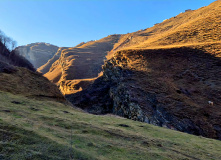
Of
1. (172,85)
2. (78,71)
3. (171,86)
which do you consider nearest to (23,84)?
(171,86)

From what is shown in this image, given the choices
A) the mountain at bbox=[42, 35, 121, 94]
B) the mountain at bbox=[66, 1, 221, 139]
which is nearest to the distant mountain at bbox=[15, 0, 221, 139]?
the mountain at bbox=[66, 1, 221, 139]

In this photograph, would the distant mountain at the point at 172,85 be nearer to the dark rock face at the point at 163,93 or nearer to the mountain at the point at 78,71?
the dark rock face at the point at 163,93

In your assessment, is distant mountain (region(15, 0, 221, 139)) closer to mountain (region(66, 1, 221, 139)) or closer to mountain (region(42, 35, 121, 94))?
mountain (region(66, 1, 221, 139))

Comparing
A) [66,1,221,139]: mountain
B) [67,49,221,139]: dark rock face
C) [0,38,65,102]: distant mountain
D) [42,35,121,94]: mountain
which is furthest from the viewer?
[42,35,121,94]: mountain

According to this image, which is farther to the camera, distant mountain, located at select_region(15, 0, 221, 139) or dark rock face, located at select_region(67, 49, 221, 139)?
distant mountain, located at select_region(15, 0, 221, 139)

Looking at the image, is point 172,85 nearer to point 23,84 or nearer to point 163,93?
point 163,93

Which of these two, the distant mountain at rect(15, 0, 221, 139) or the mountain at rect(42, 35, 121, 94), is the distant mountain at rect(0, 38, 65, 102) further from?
the mountain at rect(42, 35, 121, 94)

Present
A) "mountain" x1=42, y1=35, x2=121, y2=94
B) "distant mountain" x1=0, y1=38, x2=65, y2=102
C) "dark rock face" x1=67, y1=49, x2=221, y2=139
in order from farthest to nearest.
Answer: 1. "mountain" x1=42, y1=35, x2=121, y2=94
2. "dark rock face" x1=67, y1=49, x2=221, y2=139
3. "distant mountain" x1=0, y1=38, x2=65, y2=102

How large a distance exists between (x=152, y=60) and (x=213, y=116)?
24520 mm

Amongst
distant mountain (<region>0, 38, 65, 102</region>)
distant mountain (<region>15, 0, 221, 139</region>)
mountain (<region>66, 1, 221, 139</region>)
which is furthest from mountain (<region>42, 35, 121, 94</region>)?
distant mountain (<region>0, 38, 65, 102</region>)

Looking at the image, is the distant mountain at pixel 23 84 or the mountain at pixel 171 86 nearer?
the distant mountain at pixel 23 84

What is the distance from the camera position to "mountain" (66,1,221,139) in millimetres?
25922

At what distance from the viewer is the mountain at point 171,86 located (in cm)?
2592

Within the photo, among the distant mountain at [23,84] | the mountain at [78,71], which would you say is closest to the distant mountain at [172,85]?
the mountain at [78,71]
